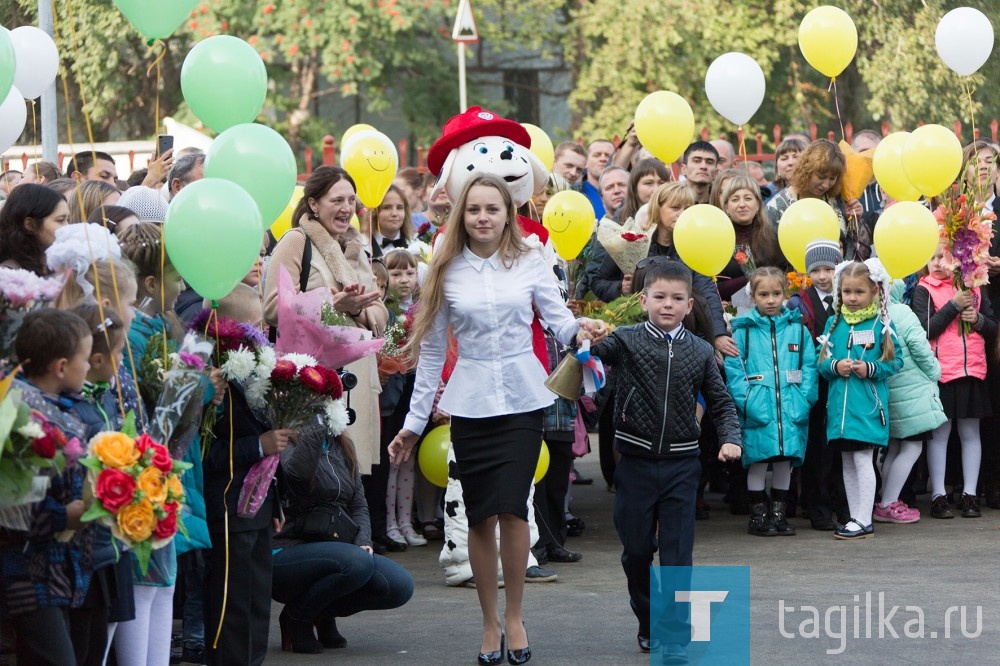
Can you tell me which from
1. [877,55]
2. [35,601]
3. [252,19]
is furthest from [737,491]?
[252,19]

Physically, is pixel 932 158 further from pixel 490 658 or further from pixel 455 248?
pixel 490 658

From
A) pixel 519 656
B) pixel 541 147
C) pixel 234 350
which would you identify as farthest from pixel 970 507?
pixel 234 350

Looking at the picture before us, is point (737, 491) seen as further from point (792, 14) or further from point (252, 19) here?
point (252, 19)

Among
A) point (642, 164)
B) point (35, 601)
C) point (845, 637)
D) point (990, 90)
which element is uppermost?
point (990, 90)

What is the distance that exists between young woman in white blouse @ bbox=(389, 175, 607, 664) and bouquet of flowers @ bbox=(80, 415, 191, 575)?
186cm

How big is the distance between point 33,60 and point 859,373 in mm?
5297

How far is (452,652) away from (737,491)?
13.0 ft

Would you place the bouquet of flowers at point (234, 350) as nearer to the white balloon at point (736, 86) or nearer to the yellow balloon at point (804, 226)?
the yellow balloon at point (804, 226)

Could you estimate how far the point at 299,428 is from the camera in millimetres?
5742

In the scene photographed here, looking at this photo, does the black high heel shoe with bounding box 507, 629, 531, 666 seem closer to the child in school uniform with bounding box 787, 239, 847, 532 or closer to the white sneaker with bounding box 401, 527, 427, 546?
the white sneaker with bounding box 401, 527, 427, 546

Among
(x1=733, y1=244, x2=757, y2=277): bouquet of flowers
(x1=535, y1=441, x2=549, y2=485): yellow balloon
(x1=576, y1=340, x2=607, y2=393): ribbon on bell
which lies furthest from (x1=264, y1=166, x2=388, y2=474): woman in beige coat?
(x1=733, y1=244, x2=757, y2=277): bouquet of flowers

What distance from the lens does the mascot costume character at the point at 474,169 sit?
24.6 feet

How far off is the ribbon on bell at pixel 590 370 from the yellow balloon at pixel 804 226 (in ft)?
11.2

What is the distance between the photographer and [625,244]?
911cm
